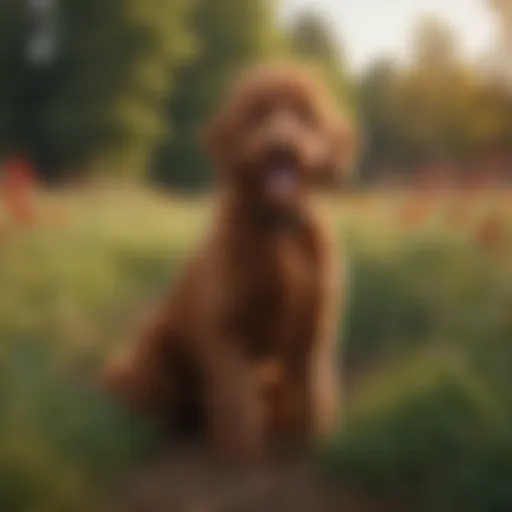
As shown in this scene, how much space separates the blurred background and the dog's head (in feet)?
0.11

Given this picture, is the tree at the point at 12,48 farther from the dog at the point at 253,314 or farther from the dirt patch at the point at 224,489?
the dirt patch at the point at 224,489

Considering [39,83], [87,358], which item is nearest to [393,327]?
[87,358]

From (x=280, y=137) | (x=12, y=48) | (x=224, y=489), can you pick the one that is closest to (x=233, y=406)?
(x=224, y=489)

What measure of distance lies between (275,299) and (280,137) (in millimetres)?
251

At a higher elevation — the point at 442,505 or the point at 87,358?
the point at 87,358

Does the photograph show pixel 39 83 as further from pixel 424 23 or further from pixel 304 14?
Answer: pixel 424 23

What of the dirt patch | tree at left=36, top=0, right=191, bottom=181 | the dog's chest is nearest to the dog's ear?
the dog's chest

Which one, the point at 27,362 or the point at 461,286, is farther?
the point at 461,286

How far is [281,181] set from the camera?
1.75 m

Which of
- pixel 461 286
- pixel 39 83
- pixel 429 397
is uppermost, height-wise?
pixel 39 83

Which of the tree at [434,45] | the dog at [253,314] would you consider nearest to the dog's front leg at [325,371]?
the dog at [253,314]

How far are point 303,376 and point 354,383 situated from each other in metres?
0.08

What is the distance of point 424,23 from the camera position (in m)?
1.88

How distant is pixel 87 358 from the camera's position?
1.77 meters
